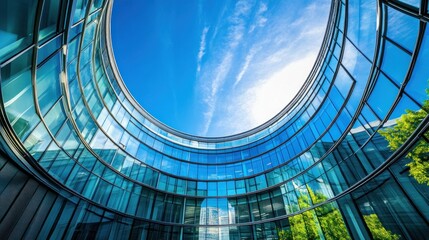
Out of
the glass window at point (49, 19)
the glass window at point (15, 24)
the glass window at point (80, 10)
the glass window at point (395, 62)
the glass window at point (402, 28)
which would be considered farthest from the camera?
the glass window at point (80, 10)

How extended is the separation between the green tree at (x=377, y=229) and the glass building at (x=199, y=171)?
0.07 m

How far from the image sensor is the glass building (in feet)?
23.1

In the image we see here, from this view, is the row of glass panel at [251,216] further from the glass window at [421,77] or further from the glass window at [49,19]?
the glass window at [49,19]

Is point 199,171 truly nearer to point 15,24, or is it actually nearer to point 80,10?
point 80,10

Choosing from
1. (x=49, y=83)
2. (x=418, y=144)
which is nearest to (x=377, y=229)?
(x=418, y=144)

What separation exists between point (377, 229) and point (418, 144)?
562 cm

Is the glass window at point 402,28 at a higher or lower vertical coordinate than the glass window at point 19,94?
higher

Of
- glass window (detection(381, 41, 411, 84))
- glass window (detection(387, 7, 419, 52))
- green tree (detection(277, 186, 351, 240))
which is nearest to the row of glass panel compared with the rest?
green tree (detection(277, 186, 351, 240))

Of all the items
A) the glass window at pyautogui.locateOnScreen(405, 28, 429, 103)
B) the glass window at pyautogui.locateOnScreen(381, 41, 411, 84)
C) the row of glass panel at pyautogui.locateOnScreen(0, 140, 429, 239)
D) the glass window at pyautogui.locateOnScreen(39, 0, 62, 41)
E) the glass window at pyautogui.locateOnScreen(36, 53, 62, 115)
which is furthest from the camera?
the row of glass panel at pyautogui.locateOnScreen(0, 140, 429, 239)

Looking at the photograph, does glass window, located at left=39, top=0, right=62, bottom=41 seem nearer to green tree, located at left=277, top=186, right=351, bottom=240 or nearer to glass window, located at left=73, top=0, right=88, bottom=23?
glass window, located at left=73, top=0, right=88, bottom=23

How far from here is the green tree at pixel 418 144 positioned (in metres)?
7.02

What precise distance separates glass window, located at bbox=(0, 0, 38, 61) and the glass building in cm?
3

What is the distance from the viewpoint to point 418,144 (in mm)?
7367

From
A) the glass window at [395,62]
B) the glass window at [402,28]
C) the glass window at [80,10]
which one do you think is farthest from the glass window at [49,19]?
the glass window at [395,62]
